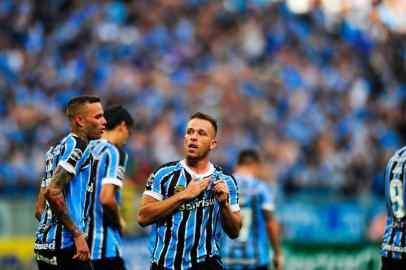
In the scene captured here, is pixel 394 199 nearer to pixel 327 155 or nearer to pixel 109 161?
pixel 109 161

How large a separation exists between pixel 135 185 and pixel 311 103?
6.18 meters

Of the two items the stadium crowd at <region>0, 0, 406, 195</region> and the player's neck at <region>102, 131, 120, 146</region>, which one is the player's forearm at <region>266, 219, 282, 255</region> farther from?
the stadium crowd at <region>0, 0, 406, 195</region>

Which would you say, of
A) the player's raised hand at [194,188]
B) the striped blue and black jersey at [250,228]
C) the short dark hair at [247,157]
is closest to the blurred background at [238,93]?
the striped blue and black jersey at [250,228]

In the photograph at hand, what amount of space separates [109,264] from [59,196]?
207 centimetres

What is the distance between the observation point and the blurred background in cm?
1670

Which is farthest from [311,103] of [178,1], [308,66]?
[178,1]

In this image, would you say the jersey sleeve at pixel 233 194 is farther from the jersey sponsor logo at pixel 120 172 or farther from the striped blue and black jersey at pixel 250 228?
the striped blue and black jersey at pixel 250 228

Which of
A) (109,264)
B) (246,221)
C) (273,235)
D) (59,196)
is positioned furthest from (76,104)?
(273,235)

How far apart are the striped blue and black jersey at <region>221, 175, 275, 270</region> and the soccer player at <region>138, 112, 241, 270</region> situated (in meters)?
3.50

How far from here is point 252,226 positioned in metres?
10.9

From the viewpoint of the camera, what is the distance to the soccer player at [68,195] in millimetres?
7117

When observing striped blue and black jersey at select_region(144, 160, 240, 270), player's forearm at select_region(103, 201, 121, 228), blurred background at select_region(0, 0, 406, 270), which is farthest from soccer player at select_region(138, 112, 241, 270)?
blurred background at select_region(0, 0, 406, 270)

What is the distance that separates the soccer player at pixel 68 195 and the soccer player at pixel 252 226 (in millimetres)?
3691

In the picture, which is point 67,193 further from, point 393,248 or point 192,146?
point 393,248
